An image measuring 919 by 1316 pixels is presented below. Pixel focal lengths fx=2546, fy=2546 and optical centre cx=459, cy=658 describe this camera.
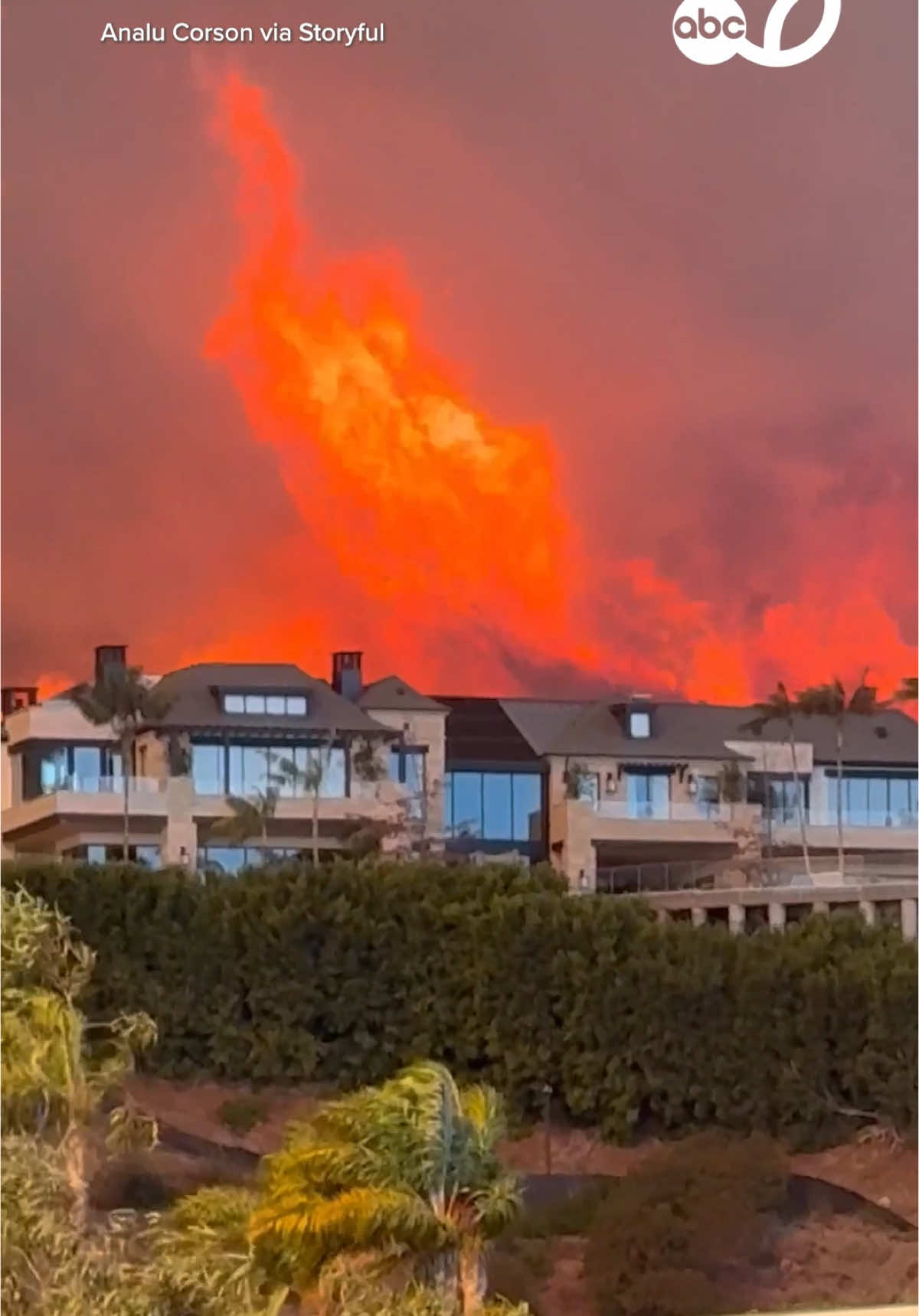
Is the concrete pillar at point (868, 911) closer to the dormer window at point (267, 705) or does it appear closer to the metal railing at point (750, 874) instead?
the metal railing at point (750, 874)

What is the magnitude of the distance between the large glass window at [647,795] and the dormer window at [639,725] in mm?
118

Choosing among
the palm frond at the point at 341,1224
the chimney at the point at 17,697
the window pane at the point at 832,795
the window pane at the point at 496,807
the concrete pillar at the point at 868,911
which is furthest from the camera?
the concrete pillar at the point at 868,911

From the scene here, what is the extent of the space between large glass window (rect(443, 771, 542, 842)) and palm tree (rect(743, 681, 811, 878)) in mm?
704

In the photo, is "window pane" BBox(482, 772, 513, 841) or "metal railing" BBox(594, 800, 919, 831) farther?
"metal railing" BBox(594, 800, 919, 831)

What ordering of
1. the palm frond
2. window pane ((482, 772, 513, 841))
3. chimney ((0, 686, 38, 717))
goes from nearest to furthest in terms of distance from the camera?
1. the palm frond
2. chimney ((0, 686, 38, 717))
3. window pane ((482, 772, 513, 841))

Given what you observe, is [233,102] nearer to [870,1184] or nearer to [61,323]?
[61,323]

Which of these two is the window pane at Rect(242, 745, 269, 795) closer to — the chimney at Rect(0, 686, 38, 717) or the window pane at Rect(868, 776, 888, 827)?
the chimney at Rect(0, 686, 38, 717)

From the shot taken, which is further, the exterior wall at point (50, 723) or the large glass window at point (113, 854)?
the large glass window at point (113, 854)

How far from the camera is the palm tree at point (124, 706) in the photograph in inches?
288

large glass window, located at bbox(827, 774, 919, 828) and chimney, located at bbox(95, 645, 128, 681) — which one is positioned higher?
chimney, located at bbox(95, 645, 128, 681)

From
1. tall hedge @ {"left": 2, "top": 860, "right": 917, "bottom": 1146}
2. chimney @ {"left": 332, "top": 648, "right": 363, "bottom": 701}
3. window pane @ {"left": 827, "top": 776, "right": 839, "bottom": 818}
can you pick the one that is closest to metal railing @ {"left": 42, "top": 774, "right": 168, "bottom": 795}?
tall hedge @ {"left": 2, "top": 860, "right": 917, "bottom": 1146}

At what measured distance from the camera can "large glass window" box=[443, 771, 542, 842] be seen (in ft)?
24.8

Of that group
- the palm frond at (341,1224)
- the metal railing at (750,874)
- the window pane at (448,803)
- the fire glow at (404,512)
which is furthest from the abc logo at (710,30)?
the palm frond at (341,1224)

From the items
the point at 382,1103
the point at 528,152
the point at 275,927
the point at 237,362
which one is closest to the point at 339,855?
the point at 275,927
